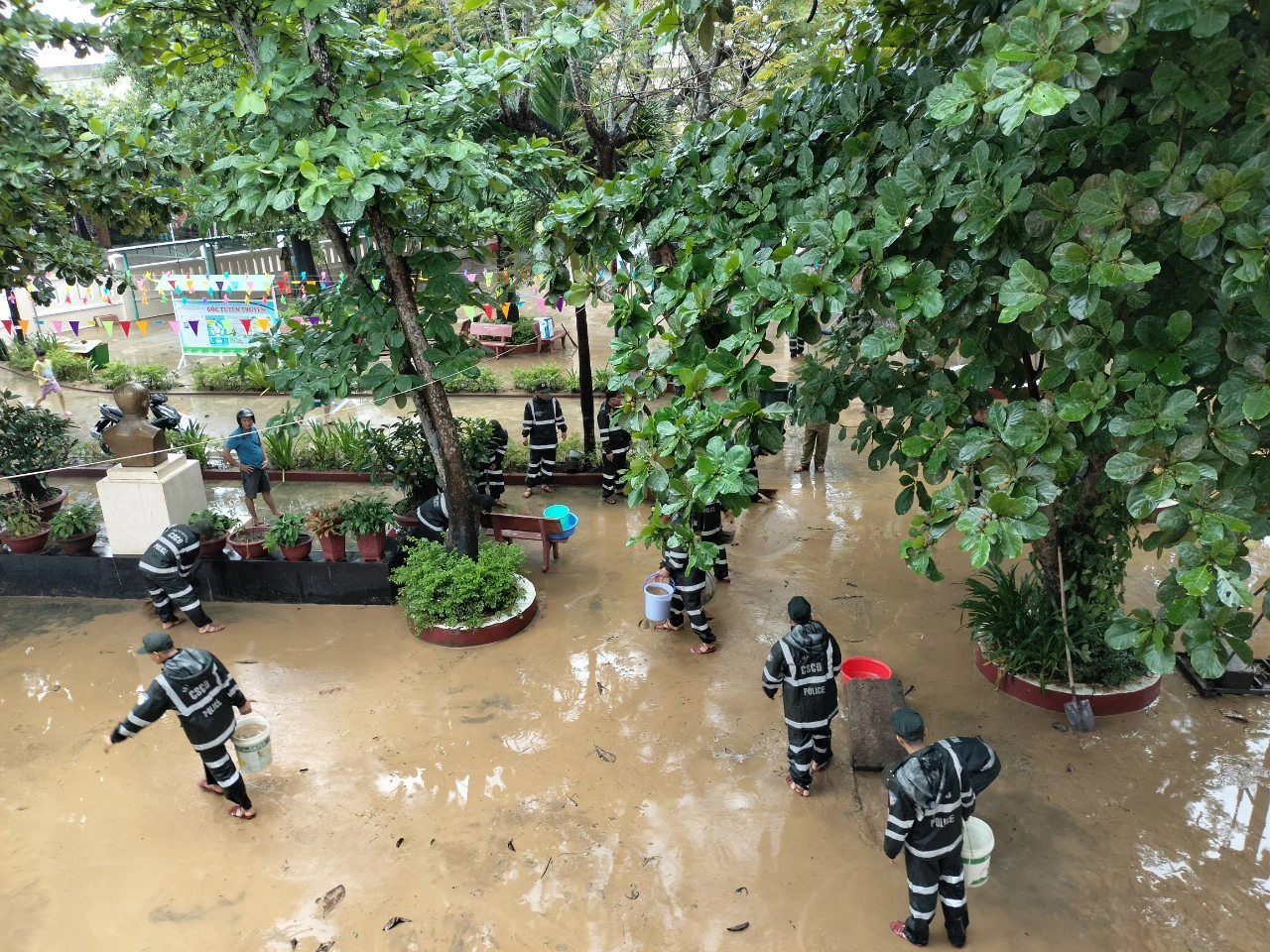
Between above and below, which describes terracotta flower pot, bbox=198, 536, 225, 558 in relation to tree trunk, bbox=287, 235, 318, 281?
below

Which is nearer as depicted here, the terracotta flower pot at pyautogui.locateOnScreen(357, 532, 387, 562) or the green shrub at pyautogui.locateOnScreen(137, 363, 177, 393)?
the terracotta flower pot at pyautogui.locateOnScreen(357, 532, 387, 562)

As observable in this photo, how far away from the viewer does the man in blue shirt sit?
908cm

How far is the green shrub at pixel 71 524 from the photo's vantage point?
8094 mm

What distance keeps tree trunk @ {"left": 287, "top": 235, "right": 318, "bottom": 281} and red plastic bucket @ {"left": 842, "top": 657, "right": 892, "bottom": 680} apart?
14.6 m

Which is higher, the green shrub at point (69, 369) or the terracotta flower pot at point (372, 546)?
the green shrub at point (69, 369)

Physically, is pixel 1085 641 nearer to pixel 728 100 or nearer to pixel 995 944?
pixel 995 944

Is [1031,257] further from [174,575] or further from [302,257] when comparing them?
[302,257]

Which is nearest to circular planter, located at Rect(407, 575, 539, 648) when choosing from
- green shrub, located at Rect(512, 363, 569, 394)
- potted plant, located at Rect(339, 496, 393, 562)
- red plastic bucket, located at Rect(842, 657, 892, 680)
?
potted plant, located at Rect(339, 496, 393, 562)

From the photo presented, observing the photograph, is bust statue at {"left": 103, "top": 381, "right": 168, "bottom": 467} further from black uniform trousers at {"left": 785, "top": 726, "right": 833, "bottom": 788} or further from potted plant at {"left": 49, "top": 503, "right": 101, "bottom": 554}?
black uniform trousers at {"left": 785, "top": 726, "right": 833, "bottom": 788}

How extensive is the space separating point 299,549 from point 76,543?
91.8 inches

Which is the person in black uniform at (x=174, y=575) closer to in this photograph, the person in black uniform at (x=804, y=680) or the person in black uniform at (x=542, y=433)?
the person in black uniform at (x=542, y=433)

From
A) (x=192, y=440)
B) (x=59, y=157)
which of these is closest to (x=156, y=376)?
(x=192, y=440)

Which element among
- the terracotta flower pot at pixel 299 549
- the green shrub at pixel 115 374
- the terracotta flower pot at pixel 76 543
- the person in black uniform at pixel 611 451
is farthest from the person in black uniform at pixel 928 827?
the green shrub at pixel 115 374

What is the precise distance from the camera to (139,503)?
26.0ft
